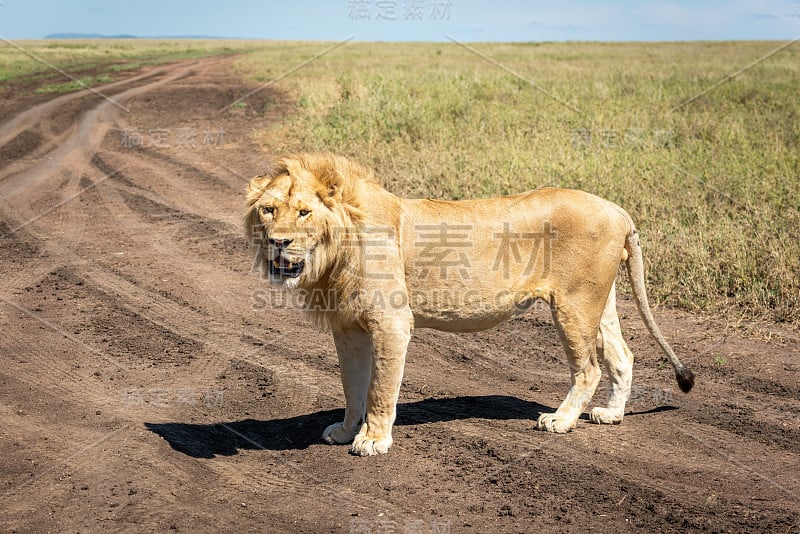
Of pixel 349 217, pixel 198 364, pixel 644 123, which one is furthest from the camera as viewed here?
pixel 644 123

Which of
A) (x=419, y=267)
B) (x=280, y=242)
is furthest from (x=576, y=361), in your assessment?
(x=280, y=242)

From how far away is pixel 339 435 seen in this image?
4.97 meters

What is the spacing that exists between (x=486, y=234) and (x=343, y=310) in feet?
3.24

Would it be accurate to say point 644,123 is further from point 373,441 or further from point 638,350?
point 373,441

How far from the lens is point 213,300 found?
25.5 ft

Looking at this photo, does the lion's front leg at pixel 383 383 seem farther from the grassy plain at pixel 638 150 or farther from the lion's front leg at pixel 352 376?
the grassy plain at pixel 638 150

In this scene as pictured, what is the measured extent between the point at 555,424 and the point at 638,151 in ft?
25.6

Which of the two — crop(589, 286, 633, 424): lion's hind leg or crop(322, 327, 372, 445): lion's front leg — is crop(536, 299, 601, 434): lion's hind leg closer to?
crop(589, 286, 633, 424): lion's hind leg

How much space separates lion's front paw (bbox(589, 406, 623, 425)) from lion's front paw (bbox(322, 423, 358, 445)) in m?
1.56

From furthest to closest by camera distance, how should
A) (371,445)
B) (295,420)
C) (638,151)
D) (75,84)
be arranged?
(75,84)
(638,151)
(295,420)
(371,445)

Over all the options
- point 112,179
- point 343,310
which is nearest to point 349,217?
point 343,310

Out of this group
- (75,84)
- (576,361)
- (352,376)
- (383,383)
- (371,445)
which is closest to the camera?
(383,383)

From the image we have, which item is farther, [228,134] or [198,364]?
[228,134]

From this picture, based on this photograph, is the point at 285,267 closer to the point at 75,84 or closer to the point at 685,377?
the point at 685,377
